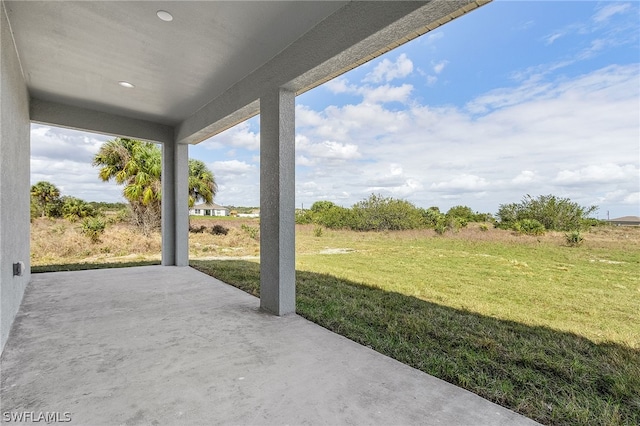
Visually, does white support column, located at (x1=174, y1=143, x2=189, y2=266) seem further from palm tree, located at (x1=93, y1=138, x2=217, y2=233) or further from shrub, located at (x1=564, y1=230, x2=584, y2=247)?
shrub, located at (x1=564, y1=230, x2=584, y2=247)

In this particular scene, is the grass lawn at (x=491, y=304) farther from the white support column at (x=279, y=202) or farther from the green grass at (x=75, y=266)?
the white support column at (x=279, y=202)

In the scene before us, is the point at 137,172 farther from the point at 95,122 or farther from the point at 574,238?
the point at 574,238

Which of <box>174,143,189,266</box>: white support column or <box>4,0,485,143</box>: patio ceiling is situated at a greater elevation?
<box>4,0,485,143</box>: patio ceiling

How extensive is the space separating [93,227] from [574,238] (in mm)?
9884

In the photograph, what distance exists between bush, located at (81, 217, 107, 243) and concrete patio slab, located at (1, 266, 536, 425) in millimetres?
4928

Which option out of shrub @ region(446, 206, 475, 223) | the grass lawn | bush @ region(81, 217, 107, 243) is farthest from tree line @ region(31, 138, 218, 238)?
shrub @ region(446, 206, 475, 223)

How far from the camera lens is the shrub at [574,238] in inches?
163

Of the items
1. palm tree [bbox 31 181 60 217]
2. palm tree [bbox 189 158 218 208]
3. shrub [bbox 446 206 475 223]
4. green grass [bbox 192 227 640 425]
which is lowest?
green grass [bbox 192 227 640 425]

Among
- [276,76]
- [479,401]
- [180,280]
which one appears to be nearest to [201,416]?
[479,401]

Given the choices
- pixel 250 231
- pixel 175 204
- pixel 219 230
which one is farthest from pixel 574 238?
pixel 219 230

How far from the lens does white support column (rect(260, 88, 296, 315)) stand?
133 inches

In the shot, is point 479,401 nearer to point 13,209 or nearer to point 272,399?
point 272,399

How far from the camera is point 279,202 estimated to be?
337 cm

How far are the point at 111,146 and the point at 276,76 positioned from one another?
6.77 metres
